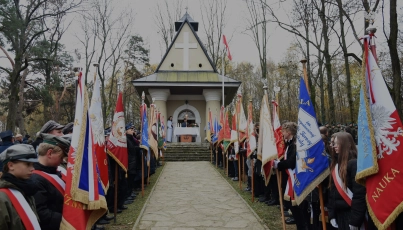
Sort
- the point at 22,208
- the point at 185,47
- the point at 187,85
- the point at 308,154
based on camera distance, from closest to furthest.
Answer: the point at 22,208, the point at 308,154, the point at 187,85, the point at 185,47

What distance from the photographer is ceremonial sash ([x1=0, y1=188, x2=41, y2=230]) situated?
8.37 ft

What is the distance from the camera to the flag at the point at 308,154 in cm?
438

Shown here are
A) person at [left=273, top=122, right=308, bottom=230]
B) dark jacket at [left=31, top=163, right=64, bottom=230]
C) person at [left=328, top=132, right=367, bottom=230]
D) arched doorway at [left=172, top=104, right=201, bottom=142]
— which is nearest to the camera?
dark jacket at [left=31, top=163, right=64, bottom=230]

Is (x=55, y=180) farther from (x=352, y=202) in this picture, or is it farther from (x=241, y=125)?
(x=241, y=125)

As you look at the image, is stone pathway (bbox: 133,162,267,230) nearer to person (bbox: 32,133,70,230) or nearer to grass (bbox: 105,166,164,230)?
grass (bbox: 105,166,164,230)

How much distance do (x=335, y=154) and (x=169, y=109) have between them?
20.6 meters

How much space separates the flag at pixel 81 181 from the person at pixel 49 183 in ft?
0.28

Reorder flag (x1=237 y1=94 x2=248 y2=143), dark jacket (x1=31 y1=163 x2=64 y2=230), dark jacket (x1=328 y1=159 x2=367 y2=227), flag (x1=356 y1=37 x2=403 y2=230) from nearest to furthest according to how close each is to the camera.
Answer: flag (x1=356 y1=37 x2=403 y2=230)
dark jacket (x1=31 y1=163 x2=64 y2=230)
dark jacket (x1=328 y1=159 x2=367 y2=227)
flag (x1=237 y1=94 x2=248 y2=143)

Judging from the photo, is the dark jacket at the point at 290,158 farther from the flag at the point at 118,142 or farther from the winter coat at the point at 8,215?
the winter coat at the point at 8,215

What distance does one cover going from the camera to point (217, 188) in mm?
10195

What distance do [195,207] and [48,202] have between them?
4.81 m

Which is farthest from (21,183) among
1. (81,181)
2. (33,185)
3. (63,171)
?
(63,171)

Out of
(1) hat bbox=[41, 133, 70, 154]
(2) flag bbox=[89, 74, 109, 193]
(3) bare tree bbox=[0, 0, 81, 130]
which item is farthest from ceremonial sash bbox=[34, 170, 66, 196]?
(3) bare tree bbox=[0, 0, 81, 130]

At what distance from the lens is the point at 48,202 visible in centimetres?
329
